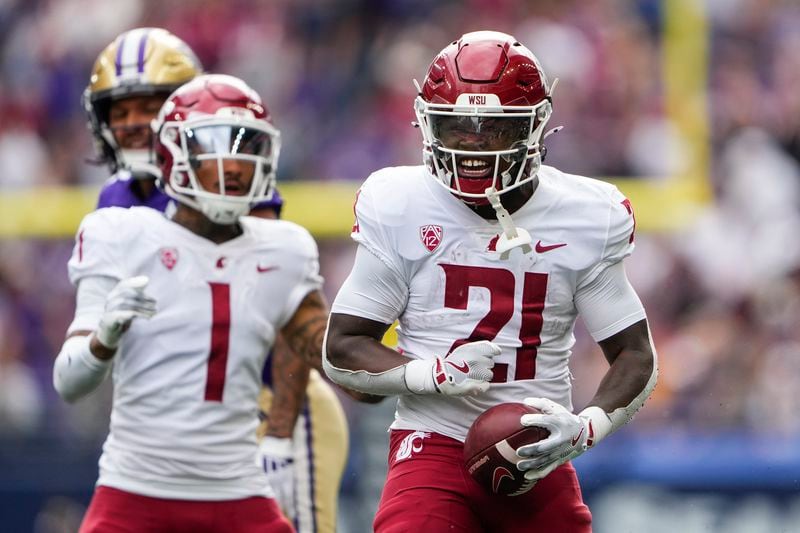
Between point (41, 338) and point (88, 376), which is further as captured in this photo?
point (41, 338)

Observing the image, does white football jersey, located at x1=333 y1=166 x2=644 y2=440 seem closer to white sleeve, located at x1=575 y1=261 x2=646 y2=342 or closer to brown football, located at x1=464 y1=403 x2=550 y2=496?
white sleeve, located at x1=575 y1=261 x2=646 y2=342

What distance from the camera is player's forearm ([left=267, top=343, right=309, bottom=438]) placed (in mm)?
5332

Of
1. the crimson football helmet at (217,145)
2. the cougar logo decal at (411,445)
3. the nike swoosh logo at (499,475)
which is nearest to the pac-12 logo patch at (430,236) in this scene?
the cougar logo decal at (411,445)

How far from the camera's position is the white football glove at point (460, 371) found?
3.93m

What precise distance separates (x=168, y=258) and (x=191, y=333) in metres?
0.24

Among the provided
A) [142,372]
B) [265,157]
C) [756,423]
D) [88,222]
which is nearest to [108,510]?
[142,372]

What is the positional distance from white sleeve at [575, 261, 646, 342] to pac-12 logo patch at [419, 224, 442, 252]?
403 millimetres

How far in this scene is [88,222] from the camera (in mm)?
4734

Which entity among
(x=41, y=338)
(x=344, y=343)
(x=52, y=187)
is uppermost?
(x=344, y=343)

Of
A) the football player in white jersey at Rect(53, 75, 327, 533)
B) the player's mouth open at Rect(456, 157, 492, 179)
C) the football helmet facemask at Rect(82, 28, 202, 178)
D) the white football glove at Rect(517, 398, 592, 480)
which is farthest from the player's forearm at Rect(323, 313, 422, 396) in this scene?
the football helmet facemask at Rect(82, 28, 202, 178)

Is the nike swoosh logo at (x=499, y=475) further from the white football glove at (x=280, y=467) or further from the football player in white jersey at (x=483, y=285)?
the white football glove at (x=280, y=467)

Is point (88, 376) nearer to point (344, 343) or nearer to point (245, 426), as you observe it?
point (245, 426)

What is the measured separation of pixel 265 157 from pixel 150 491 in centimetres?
109

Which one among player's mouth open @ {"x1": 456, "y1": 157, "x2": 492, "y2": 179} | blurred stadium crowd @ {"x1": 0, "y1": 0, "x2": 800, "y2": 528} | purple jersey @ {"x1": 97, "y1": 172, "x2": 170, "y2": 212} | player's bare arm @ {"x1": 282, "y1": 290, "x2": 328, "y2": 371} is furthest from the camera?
blurred stadium crowd @ {"x1": 0, "y1": 0, "x2": 800, "y2": 528}
